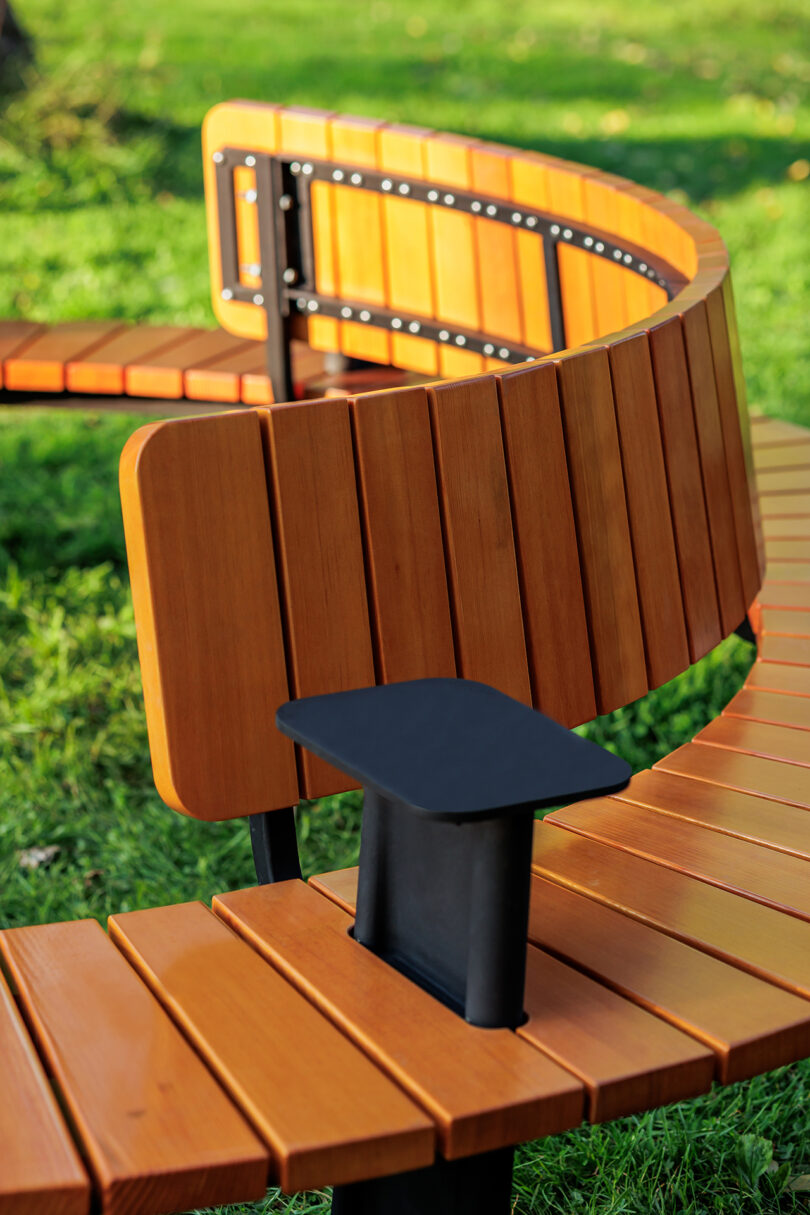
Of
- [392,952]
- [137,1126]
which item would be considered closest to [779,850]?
[392,952]

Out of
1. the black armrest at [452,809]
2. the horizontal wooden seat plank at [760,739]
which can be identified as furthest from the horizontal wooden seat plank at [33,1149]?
the horizontal wooden seat plank at [760,739]

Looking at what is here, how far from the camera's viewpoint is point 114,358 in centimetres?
428

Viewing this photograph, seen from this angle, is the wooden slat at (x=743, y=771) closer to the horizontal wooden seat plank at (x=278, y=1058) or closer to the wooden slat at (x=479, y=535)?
the wooden slat at (x=479, y=535)

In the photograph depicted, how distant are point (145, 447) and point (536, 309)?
87.3 inches

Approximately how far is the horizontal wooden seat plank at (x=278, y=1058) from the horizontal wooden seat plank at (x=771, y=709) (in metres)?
1.03

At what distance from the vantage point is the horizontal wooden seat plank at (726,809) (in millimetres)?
1763

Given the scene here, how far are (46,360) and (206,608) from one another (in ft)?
9.43

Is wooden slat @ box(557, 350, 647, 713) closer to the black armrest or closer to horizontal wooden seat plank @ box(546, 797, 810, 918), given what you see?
horizontal wooden seat plank @ box(546, 797, 810, 918)

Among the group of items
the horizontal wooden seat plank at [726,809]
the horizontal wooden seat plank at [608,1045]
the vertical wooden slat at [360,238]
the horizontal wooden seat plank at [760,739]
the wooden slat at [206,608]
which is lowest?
the horizontal wooden seat plank at [608,1045]

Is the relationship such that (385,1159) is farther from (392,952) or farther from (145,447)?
(145,447)

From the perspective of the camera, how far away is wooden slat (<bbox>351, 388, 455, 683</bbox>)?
69.2 inches

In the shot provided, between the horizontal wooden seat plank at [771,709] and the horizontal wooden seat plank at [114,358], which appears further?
the horizontal wooden seat plank at [114,358]

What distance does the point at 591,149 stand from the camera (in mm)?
9195

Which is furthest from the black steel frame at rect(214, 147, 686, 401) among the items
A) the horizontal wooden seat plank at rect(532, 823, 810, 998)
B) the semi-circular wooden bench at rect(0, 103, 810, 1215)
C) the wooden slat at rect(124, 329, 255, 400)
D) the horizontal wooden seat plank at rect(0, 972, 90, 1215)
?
the horizontal wooden seat plank at rect(0, 972, 90, 1215)
